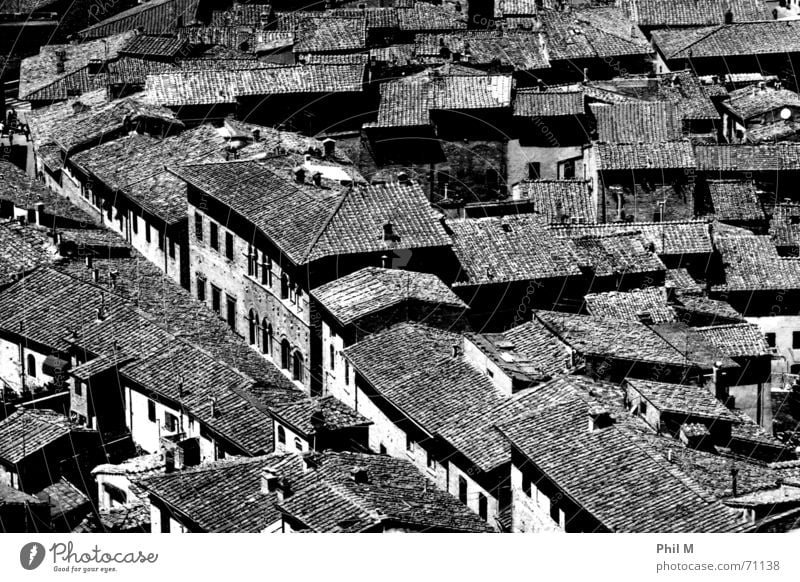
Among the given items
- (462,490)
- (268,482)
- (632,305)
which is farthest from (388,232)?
(268,482)

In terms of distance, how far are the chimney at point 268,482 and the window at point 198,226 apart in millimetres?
10515

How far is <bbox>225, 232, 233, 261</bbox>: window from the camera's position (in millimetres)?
36906

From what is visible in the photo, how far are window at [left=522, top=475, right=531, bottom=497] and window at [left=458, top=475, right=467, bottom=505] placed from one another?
1.68 m

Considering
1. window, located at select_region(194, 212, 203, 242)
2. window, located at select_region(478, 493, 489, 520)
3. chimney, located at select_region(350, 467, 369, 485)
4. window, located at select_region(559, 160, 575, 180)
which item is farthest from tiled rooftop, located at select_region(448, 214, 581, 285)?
chimney, located at select_region(350, 467, 369, 485)

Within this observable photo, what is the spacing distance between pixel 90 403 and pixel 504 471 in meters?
7.31

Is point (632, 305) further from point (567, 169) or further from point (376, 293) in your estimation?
point (567, 169)

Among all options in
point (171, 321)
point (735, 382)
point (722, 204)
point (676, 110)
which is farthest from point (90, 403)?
Answer: point (676, 110)

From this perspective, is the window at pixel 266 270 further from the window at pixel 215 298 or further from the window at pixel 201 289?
the window at pixel 201 289

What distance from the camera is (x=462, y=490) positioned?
97.1 feet

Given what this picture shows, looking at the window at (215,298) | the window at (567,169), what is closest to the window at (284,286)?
the window at (215,298)

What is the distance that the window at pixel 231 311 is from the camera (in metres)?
37.0

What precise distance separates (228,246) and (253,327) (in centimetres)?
154
